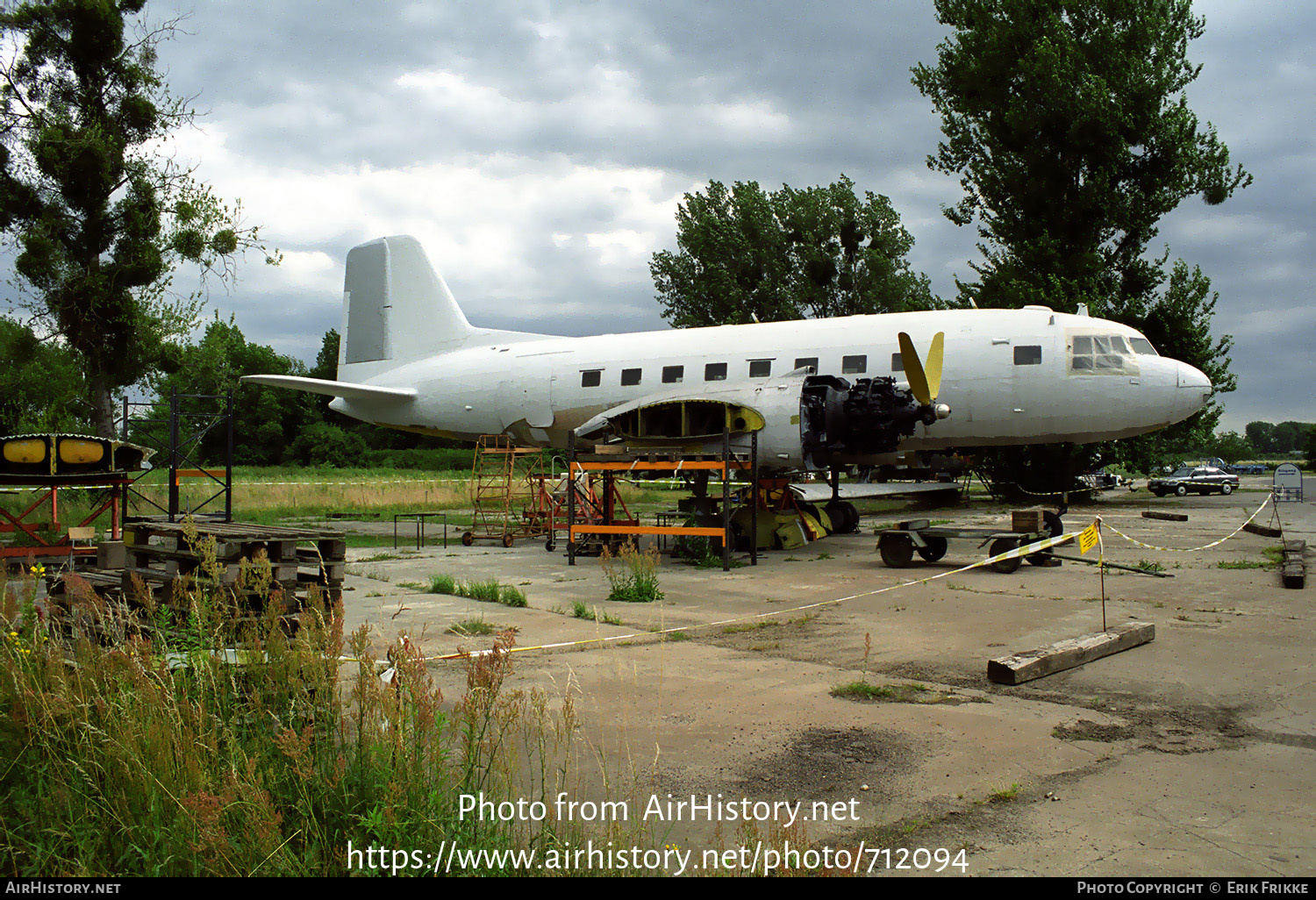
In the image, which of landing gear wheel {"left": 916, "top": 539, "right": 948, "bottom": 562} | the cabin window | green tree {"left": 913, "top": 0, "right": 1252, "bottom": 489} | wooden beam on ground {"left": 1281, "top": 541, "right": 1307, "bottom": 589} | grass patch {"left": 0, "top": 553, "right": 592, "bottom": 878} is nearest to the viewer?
grass patch {"left": 0, "top": 553, "right": 592, "bottom": 878}

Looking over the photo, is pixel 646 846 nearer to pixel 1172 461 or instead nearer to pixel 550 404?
pixel 550 404

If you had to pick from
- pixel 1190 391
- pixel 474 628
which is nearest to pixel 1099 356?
pixel 1190 391

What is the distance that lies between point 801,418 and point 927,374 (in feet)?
9.43

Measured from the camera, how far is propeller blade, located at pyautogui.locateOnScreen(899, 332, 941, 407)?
50.1 feet

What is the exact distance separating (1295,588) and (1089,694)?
725 centimetres

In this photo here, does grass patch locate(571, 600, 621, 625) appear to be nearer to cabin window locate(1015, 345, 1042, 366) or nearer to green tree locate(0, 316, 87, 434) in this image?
cabin window locate(1015, 345, 1042, 366)

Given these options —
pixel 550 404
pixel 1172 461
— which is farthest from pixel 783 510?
pixel 1172 461

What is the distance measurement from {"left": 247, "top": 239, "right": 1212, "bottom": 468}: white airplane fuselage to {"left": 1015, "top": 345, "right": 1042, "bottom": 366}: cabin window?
Answer: 19 millimetres

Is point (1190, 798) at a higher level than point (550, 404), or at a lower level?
lower

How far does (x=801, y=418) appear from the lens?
15812mm

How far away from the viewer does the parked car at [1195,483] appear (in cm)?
4250

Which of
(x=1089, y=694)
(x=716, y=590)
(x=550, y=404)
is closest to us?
(x=1089, y=694)

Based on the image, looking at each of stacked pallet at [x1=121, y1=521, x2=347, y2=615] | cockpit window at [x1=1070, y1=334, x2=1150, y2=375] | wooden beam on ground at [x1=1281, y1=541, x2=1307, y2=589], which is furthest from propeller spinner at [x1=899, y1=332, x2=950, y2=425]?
stacked pallet at [x1=121, y1=521, x2=347, y2=615]

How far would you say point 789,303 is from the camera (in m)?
54.5
